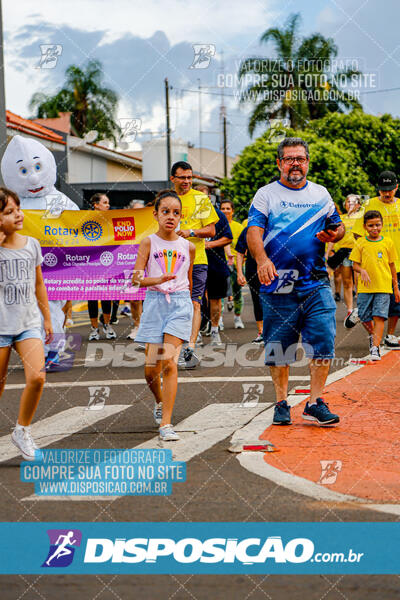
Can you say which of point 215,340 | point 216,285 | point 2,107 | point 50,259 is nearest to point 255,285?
point 216,285

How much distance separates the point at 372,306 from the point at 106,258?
3495 mm

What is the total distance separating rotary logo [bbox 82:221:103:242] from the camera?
11.3m

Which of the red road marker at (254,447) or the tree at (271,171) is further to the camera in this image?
the tree at (271,171)

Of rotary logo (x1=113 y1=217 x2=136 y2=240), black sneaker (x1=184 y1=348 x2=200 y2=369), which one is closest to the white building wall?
rotary logo (x1=113 y1=217 x2=136 y2=240)

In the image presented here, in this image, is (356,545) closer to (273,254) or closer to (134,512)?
(134,512)

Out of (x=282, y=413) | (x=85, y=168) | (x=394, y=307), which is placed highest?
(x=85, y=168)

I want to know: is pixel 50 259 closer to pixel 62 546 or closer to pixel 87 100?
pixel 62 546

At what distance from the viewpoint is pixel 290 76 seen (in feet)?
160

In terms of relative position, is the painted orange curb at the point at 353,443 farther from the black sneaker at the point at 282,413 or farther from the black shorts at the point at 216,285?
the black shorts at the point at 216,285

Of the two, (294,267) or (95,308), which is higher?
(294,267)

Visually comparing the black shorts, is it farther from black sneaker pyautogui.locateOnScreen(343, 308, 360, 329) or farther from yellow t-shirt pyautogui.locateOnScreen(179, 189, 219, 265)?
yellow t-shirt pyautogui.locateOnScreen(179, 189, 219, 265)

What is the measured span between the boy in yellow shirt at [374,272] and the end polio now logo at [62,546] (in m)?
6.54

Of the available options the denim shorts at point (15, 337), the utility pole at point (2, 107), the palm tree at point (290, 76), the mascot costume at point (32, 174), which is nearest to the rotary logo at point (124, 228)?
the mascot costume at point (32, 174)

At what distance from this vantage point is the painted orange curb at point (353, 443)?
4613 mm
